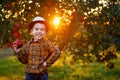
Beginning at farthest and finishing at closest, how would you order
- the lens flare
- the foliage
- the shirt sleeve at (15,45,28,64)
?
1. the lens flare
2. the foliage
3. the shirt sleeve at (15,45,28,64)

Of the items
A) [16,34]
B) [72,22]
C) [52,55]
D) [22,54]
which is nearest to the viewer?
[52,55]

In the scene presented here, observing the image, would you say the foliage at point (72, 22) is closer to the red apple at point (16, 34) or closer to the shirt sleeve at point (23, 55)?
the red apple at point (16, 34)

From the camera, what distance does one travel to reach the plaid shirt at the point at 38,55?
5.10m

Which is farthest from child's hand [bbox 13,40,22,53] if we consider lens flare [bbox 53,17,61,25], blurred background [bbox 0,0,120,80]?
lens flare [bbox 53,17,61,25]

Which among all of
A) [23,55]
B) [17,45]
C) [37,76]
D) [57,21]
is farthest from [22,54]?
[57,21]

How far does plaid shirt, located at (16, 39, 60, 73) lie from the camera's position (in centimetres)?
510

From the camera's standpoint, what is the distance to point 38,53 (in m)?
5.16

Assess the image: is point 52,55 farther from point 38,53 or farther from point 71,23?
point 71,23

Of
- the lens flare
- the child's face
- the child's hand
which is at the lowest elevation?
the lens flare

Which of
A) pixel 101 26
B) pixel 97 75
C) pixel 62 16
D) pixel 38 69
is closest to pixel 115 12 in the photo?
pixel 101 26

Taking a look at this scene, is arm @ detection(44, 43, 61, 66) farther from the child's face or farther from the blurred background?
the blurred background

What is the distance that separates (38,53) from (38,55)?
28 mm

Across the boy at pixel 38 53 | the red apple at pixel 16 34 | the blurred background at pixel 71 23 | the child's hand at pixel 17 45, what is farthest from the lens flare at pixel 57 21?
the child's hand at pixel 17 45

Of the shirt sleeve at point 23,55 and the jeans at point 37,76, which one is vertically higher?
the shirt sleeve at point 23,55
